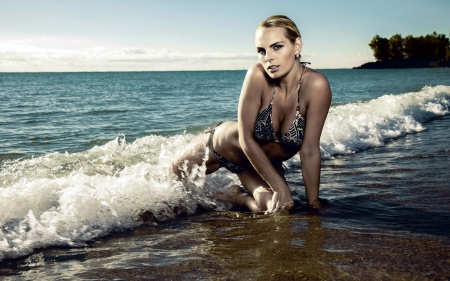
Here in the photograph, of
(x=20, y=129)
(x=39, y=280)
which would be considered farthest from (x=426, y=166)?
(x=20, y=129)

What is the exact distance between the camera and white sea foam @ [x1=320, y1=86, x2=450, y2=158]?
7.62 meters

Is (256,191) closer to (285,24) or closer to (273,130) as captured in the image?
(273,130)

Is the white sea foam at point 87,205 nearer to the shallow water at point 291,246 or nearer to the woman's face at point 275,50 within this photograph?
the shallow water at point 291,246

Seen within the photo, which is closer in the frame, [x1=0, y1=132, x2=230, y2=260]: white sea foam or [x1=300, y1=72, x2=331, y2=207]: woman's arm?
[x1=0, y1=132, x2=230, y2=260]: white sea foam

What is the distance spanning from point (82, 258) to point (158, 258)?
1.80ft

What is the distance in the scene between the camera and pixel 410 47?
122125mm

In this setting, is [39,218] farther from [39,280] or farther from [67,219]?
[39,280]

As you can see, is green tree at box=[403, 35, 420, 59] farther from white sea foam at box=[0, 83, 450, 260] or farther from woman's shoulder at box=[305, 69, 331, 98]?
woman's shoulder at box=[305, 69, 331, 98]

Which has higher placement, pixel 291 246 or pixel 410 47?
pixel 410 47

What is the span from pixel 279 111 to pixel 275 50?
1.74 feet

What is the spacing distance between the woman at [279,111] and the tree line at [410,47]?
129659mm

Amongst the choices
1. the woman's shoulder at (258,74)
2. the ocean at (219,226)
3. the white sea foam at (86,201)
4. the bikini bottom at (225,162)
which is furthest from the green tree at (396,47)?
the woman's shoulder at (258,74)

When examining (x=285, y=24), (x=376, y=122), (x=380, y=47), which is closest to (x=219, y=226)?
(x=285, y=24)

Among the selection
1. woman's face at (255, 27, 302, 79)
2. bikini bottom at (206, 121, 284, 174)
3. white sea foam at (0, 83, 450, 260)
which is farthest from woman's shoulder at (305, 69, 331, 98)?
white sea foam at (0, 83, 450, 260)
